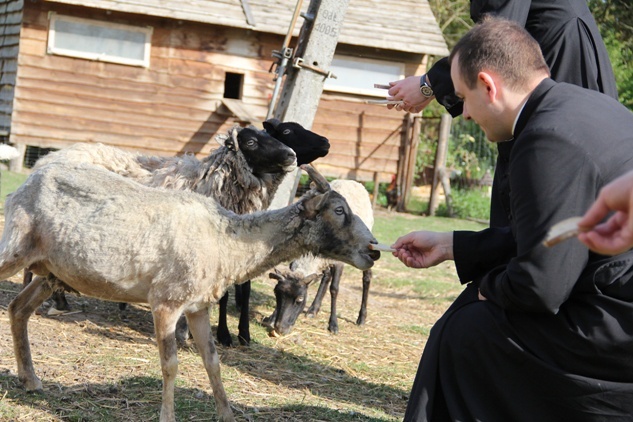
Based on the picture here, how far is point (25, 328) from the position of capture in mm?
5074

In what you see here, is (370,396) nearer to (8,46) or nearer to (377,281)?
(377,281)

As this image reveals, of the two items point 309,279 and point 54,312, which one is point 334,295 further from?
point 54,312

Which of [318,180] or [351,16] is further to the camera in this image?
[351,16]

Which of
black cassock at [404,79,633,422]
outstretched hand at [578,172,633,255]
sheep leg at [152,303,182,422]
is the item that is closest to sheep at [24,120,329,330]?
sheep leg at [152,303,182,422]

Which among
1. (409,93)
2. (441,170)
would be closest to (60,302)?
(409,93)

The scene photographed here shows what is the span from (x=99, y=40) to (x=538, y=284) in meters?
17.1

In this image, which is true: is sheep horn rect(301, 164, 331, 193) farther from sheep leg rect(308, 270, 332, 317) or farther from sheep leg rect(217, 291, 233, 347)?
sheep leg rect(308, 270, 332, 317)

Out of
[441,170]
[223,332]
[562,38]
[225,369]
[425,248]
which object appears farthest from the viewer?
[441,170]

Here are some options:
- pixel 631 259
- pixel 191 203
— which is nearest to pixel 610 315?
pixel 631 259

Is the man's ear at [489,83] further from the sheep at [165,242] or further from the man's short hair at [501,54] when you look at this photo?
the sheep at [165,242]

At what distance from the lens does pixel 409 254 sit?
3.65 metres

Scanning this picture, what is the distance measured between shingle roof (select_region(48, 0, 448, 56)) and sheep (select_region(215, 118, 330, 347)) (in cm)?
1136

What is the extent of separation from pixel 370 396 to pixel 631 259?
10.6 ft

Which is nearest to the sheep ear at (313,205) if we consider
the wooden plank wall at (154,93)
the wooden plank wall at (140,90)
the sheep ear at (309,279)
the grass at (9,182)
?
the sheep ear at (309,279)
